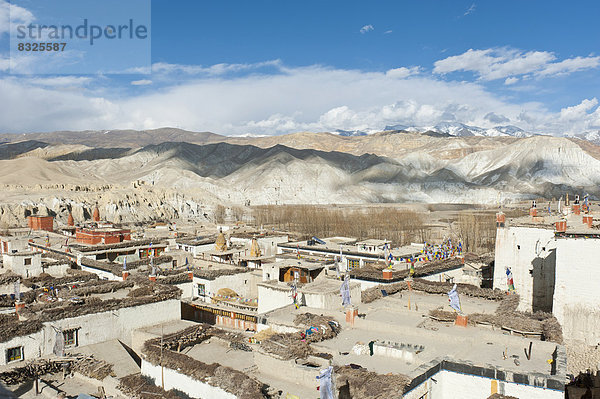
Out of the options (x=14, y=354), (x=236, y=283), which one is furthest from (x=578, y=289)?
(x=14, y=354)

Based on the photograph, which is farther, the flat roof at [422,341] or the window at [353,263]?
the window at [353,263]

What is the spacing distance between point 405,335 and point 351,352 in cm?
254

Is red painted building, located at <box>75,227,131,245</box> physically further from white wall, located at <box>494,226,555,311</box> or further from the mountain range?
the mountain range

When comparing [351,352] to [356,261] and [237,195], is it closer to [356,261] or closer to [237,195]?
[356,261]

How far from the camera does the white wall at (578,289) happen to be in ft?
66.0

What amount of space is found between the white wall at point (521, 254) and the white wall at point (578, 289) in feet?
18.3

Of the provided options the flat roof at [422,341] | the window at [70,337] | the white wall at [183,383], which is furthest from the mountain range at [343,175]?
the white wall at [183,383]

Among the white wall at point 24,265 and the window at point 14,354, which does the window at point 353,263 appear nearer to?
the white wall at point 24,265

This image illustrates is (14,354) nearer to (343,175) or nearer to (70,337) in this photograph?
(70,337)

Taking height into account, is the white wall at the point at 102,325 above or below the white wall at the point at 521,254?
below

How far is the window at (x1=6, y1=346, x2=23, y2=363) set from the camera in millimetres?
17656

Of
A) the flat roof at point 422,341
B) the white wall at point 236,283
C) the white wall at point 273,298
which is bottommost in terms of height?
the white wall at point 236,283

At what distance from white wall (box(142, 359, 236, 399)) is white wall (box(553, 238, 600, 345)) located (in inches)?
594

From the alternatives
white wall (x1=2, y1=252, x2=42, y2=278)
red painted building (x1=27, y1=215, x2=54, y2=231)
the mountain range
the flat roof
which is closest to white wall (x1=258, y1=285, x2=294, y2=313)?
the flat roof
